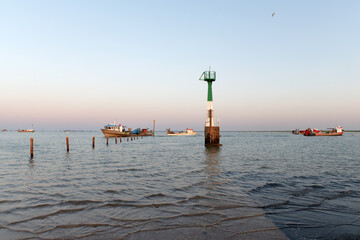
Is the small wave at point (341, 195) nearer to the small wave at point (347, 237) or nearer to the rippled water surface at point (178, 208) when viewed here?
the rippled water surface at point (178, 208)

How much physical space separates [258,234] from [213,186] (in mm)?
5621

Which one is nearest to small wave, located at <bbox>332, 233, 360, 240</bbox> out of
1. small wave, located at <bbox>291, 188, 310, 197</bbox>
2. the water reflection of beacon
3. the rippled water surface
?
the rippled water surface

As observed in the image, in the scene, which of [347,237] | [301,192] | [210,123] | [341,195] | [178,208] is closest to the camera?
[347,237]

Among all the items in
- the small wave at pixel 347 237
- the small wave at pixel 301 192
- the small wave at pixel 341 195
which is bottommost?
the small wave at pixel 301 192

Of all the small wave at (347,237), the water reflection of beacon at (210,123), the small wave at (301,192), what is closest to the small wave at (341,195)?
the small wave at (301,192)

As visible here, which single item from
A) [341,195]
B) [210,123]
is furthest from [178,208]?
[210,123]

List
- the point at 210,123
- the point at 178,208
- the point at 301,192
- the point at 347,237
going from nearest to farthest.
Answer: the point at 347,237 < the point at 178,208 < the point at 301,192 < the point at 210,123

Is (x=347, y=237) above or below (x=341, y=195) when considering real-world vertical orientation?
above

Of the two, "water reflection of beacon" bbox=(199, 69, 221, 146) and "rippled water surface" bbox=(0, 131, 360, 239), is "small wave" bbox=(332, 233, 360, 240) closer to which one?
"rippled water surface" bbox=(0, 131, 360, 239)

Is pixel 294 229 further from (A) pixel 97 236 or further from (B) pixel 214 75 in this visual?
(B) pixel 214 75

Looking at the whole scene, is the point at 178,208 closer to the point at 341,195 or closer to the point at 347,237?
the point at 347,237

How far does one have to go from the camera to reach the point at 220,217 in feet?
23.5

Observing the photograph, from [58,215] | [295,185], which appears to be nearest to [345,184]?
[295,185]

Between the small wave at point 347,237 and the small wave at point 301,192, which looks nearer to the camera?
the small wave at point 347,237
